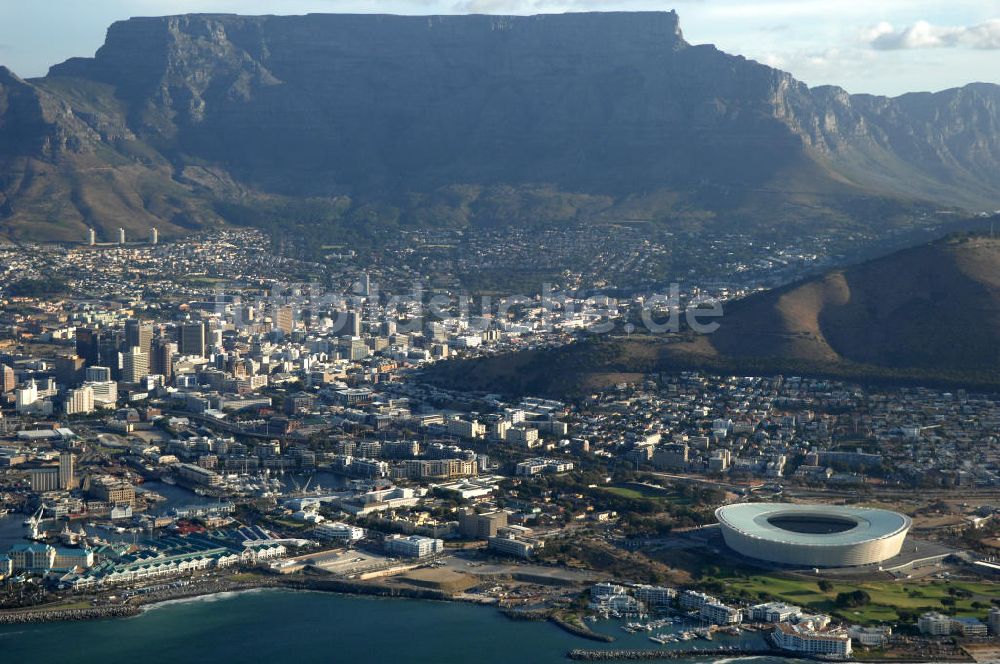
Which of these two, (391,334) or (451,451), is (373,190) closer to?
(391,334)

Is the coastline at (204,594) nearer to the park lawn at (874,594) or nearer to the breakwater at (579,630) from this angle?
the breakwater at (579,630)

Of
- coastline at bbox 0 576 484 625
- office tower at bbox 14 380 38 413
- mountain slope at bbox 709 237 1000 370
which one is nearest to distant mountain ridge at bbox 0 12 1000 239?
mountain slope at bbox 709 237 1000 370

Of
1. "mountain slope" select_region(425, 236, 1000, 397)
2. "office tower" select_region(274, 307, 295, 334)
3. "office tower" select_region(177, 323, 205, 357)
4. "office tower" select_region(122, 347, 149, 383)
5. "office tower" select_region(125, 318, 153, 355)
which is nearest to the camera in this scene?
"mountain slope" select_region(425, 236, 1000, 397)

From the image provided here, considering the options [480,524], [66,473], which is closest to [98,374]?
[66,473]

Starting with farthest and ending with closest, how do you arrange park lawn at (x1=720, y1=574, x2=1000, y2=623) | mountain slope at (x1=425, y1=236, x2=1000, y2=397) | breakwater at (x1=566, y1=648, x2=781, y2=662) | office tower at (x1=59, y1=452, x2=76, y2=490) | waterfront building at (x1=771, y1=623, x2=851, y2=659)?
mountain slope at (x1=425, y1=236, x2=1000, y2=397) → office tower at (x1=59, y1=452, x2=76, y2=490) → park lawn at (x1=720, y1=574, x2=1000, y2=623) → waterfront building at (x1=771, y1=623, x2=851, y2=659) → breakwater at (x1=566, y1=648, x2=781, y2=662)

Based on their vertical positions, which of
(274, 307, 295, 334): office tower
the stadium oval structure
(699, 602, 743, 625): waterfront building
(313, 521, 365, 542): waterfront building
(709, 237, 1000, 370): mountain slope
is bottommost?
A: (699, 602, 743, 625): waterfront building

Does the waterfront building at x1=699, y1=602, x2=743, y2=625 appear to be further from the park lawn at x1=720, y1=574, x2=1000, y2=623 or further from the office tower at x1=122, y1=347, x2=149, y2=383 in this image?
the office tower at x1=122, y1=347, x2=149, y2=383

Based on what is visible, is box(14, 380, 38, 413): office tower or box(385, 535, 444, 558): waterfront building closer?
box(385, 535, 444, 558): waterfront building

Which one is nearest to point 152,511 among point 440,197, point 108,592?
point 108,592
